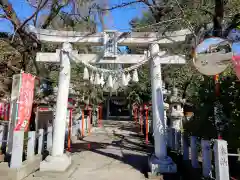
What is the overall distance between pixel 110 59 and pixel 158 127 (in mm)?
2485

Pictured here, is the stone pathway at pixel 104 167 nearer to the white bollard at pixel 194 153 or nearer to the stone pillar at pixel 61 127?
the stone pillar at pixel 61 127

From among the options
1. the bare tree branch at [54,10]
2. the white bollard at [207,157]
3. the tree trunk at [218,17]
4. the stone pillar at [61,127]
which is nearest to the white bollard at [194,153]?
the white bollard at [207,157]

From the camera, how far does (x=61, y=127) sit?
590cm

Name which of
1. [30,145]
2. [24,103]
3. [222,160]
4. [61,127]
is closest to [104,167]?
[61,127]

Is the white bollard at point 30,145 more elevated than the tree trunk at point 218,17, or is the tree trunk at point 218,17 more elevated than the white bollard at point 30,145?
the tree trunk at point 218,17

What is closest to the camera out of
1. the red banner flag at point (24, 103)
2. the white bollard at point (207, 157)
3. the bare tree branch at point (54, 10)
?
the white bollard at point (207, 157)

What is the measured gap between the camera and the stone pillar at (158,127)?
17.6 ft

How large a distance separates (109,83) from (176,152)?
3.41 meters

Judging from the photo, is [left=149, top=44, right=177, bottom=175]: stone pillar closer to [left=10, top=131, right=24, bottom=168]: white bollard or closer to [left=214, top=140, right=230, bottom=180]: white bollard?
[left=214, top=140, right=230, bottom=180]: white bollard

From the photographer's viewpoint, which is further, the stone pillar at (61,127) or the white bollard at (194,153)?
the stone pillar at (61,127)

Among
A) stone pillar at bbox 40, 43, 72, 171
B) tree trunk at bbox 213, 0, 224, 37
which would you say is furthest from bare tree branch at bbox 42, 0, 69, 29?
tree trunk at bbox 213, 0, 224, 37

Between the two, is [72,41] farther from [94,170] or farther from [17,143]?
[94,170]

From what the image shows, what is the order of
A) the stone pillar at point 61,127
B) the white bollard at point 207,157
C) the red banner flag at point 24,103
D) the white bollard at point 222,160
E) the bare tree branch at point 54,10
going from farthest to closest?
the bare tree branch at point 54,10 → the stone pillar at point 61,127 → the red banner flag at point 24,103 → the white bollard at point 207,157 → the white bollard at point 222,160

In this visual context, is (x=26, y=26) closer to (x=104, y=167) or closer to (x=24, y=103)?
(x=24, y=103)
